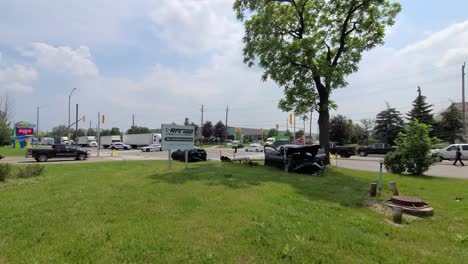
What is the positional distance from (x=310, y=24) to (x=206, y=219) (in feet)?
57.0

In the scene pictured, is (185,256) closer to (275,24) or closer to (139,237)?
(139,237)

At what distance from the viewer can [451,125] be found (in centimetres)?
4672

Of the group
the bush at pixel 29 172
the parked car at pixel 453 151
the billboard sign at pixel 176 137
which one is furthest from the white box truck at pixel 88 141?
the parked car at pixel 453 151

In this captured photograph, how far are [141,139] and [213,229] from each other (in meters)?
61.3

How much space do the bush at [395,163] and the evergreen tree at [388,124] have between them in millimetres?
42143

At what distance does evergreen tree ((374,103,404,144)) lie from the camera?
5359 cm

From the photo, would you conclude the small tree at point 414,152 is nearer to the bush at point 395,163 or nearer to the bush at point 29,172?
the bush at point 395,163

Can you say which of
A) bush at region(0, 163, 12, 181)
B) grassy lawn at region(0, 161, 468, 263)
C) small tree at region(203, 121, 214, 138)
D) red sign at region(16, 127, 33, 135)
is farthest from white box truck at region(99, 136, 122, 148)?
grassy lawn at region(0, 161, 468, 263)

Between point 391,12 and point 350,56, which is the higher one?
point 391,12

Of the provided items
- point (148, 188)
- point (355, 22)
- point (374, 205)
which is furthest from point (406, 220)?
point (355, 22)

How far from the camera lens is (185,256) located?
391 centimetres

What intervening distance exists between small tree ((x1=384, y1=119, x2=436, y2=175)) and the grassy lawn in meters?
7.55

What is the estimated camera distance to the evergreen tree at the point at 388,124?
53594 mm

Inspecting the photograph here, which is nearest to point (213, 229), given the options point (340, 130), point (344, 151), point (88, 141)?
point (344, 151)
